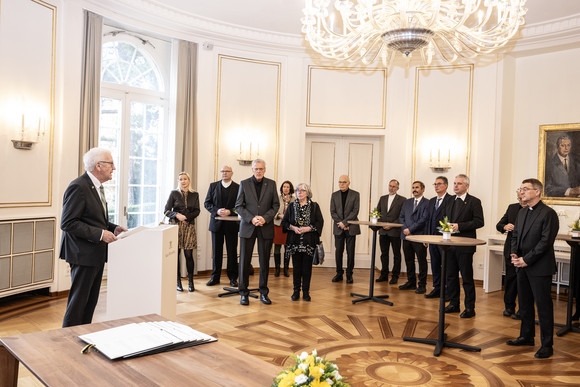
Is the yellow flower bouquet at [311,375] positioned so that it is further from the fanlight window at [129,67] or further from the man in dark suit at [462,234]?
the fanlight window at [129,67]

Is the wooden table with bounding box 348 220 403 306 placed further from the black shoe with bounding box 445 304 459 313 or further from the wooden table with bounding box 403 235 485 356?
the wooden table with bounding box 403 235 485 356

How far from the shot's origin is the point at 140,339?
1.86 m

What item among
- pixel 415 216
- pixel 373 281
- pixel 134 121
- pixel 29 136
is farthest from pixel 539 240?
pixel 134 121

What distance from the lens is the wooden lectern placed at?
3.44 metres

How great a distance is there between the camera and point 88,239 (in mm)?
3359

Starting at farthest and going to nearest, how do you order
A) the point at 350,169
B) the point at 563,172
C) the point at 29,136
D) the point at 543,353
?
the point at 350,169
the point at 563,172
the point at 29,136
the point at 543,353

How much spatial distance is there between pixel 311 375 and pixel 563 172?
287 inches

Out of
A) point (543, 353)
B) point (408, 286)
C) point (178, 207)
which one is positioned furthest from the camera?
point (408, 286)

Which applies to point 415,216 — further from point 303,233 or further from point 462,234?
point 303,233

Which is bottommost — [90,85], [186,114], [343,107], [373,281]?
[373,281]

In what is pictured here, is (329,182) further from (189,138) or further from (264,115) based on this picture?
(189,138)

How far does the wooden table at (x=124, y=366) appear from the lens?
154cm

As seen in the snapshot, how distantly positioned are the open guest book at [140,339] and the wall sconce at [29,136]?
4.24 metres

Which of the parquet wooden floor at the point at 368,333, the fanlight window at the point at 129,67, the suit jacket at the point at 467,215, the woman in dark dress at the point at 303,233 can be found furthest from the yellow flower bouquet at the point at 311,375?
the fanlight window at the point at 129,67
